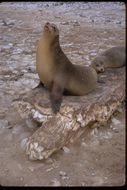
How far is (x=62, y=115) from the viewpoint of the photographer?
3.98 meters

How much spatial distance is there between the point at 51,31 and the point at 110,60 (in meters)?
1.81

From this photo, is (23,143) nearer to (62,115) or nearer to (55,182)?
(62,115)

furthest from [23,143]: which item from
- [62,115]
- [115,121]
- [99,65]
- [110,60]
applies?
[110,60]

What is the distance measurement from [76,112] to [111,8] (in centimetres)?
743

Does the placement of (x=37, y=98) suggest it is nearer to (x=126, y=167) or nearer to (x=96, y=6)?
(x=126, y=167)

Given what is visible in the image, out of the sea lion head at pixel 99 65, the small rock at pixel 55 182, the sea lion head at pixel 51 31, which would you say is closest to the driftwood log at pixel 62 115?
the small rock at pixel 55 182

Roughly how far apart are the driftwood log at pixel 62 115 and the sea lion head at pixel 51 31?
21.4 inches

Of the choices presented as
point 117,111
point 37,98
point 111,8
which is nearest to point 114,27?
point 111,8

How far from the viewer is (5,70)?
602cm

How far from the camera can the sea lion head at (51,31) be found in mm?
4239

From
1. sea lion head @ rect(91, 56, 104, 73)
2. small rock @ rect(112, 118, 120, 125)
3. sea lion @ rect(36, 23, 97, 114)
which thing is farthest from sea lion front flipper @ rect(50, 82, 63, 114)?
sea lion head @ rect(91, 56, 104, 73)

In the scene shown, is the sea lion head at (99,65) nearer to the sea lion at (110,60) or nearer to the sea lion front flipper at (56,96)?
the sea lion at (110,60)

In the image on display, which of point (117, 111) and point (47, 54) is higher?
point (47, 54)

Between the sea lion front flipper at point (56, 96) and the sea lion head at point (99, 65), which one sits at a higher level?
the sea lion front flipper at point (56, 96)
